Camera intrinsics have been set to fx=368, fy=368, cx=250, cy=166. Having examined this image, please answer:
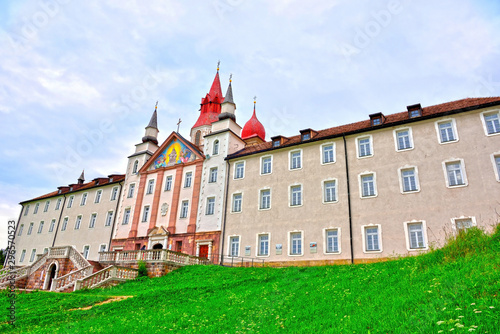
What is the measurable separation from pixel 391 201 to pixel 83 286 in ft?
65.7

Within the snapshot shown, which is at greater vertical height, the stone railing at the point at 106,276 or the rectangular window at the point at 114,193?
the rectangular window at the point at 114,193

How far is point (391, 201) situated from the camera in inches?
906

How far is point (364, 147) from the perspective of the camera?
2564cm

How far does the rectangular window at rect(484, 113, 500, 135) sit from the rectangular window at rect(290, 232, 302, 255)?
13313 mm

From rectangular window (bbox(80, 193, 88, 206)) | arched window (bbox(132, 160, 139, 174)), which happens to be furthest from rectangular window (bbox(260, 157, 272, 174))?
rectangular window (bbox(80, 193, 88, 206))

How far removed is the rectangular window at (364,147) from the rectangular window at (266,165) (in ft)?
23.6

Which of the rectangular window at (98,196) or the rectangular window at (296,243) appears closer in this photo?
the rectangular window at (296,243)

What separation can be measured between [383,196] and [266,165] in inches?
386

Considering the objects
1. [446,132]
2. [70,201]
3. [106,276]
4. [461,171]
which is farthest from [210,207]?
[70,201]

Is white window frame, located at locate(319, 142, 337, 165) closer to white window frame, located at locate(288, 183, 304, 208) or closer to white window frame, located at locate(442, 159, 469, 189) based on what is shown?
white window frame, located at locate(288, 183, 304, 208)

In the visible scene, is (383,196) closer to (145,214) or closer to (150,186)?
(145,214)

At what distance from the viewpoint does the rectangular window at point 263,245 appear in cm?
2684

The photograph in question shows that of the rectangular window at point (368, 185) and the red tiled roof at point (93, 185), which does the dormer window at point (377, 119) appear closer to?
the rectangular window at point (368, 185)

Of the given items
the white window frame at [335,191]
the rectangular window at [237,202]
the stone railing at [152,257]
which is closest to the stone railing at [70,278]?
the stone railing at [152,257]
